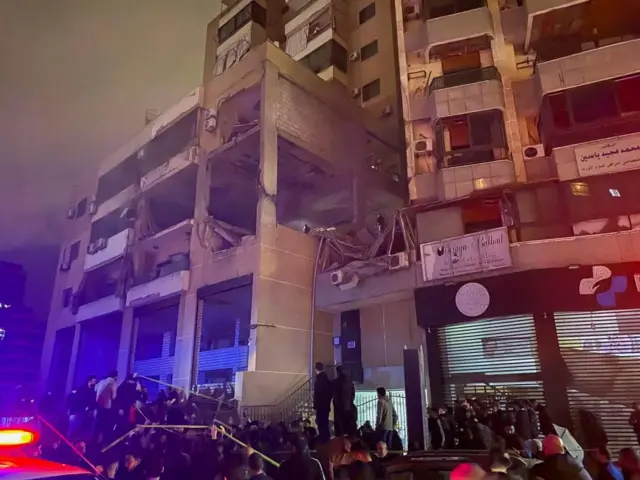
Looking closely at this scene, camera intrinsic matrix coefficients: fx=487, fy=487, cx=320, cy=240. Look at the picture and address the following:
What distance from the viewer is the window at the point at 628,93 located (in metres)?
14.4

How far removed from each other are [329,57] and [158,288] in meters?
15.3

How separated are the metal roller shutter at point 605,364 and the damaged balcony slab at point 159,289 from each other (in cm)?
1398

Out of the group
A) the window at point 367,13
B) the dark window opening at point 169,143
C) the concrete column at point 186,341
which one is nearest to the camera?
the concrete column at point 186,341

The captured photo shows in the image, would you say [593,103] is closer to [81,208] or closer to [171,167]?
[171,167]

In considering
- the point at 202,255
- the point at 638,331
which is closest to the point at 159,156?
the point at 202,255

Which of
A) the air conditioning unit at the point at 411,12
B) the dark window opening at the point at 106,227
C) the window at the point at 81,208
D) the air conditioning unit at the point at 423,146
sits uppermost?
the air conditioning unit at the point at 411,12

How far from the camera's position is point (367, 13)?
2775cm

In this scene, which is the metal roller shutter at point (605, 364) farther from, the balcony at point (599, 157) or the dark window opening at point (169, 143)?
the dark window opening at point (169, 143)

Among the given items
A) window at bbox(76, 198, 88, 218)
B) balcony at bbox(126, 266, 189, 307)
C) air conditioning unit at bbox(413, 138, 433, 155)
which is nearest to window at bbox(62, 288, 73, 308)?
window at bbox(76, 198, 88, 218)

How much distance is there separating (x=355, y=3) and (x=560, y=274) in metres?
21.7

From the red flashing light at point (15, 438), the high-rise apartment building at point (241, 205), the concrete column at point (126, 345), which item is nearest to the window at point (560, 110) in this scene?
the high-rise apartment building at point (241, 205)

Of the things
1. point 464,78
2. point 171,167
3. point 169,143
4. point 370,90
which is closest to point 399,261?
point 464,78

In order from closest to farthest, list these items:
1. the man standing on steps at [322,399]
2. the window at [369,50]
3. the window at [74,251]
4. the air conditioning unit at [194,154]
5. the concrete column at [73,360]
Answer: the man standing on steps at [322,399] → the air conditioning unit at [194,154] → the window at [369,50] → the concrete column at [73,360] → the window at [74,251]

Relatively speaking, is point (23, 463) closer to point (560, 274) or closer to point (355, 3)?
point (560, 274)
